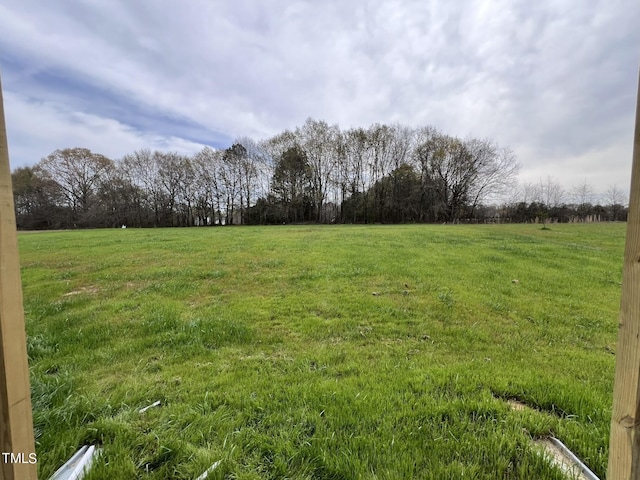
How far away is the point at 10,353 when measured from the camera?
32.3 inches

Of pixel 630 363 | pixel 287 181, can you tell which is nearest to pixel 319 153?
pixel 287 181

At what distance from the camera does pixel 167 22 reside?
5766 mm

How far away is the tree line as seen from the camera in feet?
122

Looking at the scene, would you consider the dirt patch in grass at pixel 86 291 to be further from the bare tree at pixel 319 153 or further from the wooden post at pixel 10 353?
the bare tree at pixel 319 153

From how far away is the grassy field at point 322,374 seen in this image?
158 centimetres

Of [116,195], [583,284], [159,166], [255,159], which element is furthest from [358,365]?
[116,195]

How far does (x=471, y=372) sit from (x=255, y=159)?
3914cm

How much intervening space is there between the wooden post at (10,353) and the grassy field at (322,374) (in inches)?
31.0

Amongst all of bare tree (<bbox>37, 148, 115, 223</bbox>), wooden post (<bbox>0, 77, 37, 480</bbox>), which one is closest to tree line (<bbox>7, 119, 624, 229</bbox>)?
bare tree (<bbox>37, 148, 115, 223</bbox>)

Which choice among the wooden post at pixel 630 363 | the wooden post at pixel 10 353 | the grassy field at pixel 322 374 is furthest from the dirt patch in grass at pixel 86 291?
the wooden post at pixel 630 363

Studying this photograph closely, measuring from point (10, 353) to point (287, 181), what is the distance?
38.1 metres

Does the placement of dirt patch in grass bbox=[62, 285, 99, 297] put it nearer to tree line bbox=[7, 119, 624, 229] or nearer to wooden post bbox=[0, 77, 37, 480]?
wooden post bbox=[0, 77, 37, 480]

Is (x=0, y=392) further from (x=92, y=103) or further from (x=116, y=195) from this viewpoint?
(x=116, y=195)

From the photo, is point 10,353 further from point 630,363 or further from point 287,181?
point 287,181
